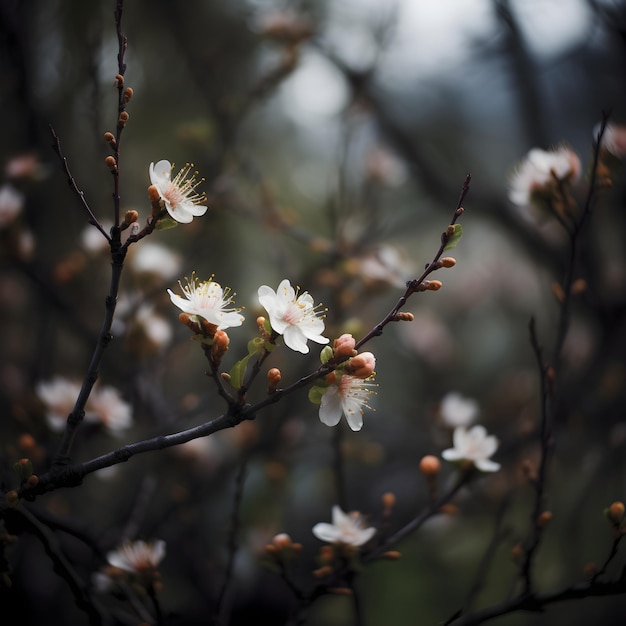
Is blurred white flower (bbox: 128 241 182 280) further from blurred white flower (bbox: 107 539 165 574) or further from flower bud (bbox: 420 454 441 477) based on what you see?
flower bud (bbox: 420 454 441 477)

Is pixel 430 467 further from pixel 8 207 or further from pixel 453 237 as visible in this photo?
pixel 8 207

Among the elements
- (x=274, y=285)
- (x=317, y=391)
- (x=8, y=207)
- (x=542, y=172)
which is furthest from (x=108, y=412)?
(x=274, y=285)

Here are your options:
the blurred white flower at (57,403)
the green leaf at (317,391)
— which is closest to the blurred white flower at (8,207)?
the blurred white flower at (57,403)

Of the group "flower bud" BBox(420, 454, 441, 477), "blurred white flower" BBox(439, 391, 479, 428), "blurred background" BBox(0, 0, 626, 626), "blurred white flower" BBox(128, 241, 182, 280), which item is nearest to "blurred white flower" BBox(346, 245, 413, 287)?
"blurred background" BBox(0, 0, 626, 626)

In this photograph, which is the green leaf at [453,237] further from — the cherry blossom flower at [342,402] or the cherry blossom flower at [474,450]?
the cherry blossom flower at [474,450]

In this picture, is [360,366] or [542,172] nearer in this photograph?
[360,366]

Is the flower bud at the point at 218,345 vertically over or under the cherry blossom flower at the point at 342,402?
over
